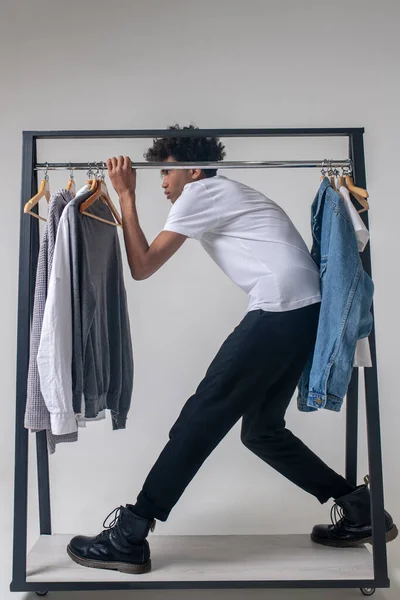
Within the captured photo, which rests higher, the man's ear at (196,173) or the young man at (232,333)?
the man's ear at (196,173)

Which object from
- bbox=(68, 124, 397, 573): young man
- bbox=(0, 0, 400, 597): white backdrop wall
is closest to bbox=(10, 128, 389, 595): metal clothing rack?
bbox=(68, 124, 397, 573): young man

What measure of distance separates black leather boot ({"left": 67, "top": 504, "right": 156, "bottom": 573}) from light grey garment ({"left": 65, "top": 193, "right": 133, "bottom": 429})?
404 millimetres

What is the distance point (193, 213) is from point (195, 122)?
1.85 m

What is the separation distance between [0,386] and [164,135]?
6.95ft

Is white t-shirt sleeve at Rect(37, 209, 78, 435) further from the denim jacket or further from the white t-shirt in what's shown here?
the denim jacket

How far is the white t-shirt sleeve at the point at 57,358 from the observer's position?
2340 mm

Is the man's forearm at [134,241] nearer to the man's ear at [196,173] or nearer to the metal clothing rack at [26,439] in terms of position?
the metal clothing rack at [26,439]

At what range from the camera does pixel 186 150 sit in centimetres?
277

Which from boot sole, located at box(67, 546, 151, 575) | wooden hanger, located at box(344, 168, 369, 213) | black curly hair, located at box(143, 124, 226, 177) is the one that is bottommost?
boot sole, located at box(67, 546, 151, 575)

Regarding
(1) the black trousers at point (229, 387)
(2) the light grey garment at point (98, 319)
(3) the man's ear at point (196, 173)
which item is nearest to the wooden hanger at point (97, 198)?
(2) the light grey garment at point (98, 319)

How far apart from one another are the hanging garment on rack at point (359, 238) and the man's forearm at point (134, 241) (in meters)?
0.74

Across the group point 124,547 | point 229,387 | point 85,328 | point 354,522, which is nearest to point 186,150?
point 85,328

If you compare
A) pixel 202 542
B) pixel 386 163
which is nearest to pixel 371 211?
pixel 386 163

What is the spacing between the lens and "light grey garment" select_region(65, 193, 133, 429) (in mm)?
2443
